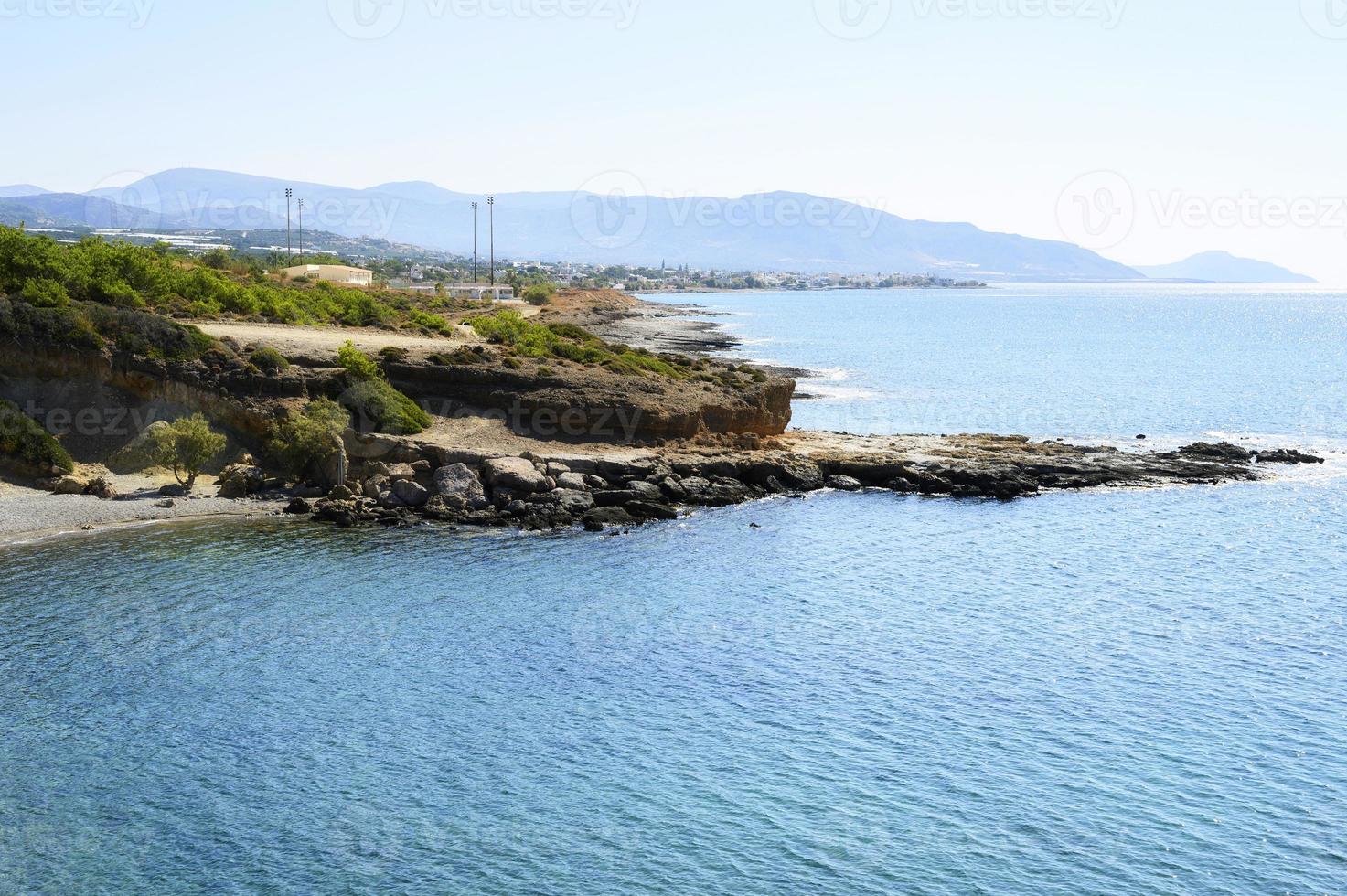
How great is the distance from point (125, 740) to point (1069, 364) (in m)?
110

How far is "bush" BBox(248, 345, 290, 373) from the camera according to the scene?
175 feet

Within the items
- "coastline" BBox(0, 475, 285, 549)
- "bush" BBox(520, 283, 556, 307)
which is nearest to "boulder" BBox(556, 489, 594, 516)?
"coastline" BBox(0, 475, 285, 549)

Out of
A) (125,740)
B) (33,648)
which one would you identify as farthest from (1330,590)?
(33,648)

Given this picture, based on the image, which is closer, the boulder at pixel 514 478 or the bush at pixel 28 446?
the bush at pixel 28 446

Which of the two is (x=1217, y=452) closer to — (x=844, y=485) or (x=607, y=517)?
(x=844, y=485)

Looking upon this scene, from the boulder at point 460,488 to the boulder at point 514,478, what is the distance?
0.65m

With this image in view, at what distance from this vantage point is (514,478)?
4744 centimetres

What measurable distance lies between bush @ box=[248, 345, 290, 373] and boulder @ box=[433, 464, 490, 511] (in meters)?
11.2

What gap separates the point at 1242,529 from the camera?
46500 mm

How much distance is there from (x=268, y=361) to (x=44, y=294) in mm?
10461

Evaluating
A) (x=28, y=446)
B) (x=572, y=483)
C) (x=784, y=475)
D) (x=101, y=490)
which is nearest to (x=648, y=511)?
(x=572, y=483)

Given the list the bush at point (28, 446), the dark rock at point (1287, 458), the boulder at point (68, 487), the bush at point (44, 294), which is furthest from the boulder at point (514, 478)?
the dark rock at point (1287, 458)

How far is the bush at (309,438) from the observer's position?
48.4 meters

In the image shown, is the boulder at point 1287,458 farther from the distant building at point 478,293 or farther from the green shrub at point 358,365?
the distant building at point 478,293
